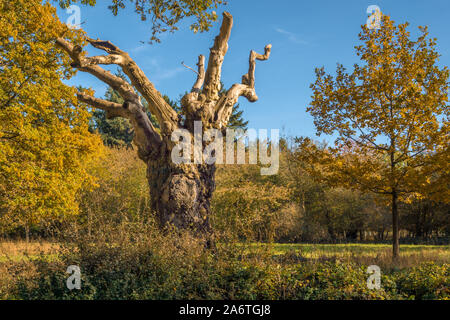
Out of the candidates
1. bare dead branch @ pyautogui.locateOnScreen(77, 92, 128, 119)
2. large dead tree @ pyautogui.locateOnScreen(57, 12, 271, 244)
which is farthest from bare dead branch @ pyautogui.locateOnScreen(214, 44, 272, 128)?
bare dead branch @ pyautogui.locateOnScreen(77, 92, 128, 119)

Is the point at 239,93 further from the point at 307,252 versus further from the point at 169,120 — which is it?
the point at 307,252

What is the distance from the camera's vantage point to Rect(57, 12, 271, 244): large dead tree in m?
9.11

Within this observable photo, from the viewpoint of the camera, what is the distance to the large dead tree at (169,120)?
359 inches

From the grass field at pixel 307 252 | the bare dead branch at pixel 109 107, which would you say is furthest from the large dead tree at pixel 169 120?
the grass field at pixel 307 252

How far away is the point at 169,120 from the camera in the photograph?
400 inches

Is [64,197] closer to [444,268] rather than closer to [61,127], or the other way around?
[61,127]

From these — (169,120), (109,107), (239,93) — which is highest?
(239,93)

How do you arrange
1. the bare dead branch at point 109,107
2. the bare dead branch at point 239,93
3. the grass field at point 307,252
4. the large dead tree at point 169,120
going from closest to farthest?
the grass field at point 307,252, the large dead tree at point 169,120, the bare dead branch at point 109,107, the bare dead branch at point 239,93

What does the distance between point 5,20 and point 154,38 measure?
20.6 ft

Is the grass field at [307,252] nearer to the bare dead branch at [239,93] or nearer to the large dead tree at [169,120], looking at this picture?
the large dead tree at [169,120]

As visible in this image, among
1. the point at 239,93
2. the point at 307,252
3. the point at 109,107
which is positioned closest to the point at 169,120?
the point at 109,107

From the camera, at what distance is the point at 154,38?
10.6m

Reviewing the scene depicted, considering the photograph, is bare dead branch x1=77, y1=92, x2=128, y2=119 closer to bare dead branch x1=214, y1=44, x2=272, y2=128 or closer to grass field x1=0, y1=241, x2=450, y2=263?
bare dead branch x1=214, y1=44, x2=272, y2=128
